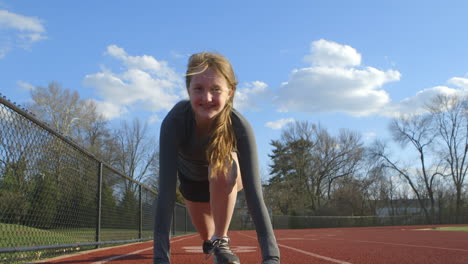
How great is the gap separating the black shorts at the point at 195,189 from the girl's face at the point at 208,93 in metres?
0.99

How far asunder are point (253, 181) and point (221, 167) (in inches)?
14.6

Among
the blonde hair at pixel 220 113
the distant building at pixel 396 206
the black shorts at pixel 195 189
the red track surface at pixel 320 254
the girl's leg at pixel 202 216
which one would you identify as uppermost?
the blonde hair at pixel 220 113

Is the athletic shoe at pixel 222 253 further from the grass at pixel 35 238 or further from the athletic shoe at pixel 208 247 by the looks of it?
the grass at pixel 35 238

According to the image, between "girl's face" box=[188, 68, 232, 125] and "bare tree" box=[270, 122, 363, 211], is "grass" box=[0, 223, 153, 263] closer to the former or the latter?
"girl's face" box=[188, 68, 232, 125]

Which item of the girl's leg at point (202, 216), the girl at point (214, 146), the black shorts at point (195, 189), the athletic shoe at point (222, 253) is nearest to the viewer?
the girl at point (214, 146)

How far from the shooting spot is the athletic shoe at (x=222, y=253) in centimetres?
240

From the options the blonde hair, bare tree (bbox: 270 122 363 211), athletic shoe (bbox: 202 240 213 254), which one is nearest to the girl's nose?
the blonde hair

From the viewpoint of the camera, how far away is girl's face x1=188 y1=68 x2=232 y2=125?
85.5 inches

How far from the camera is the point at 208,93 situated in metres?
2.17

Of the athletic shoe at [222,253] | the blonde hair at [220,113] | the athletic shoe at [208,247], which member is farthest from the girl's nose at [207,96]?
the athletic shoe at [208,247]

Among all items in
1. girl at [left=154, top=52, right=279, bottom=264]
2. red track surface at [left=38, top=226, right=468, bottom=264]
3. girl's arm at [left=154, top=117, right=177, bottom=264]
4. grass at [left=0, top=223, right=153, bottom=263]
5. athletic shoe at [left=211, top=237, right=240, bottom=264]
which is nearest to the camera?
girl's arm at [left=154, top=117, right=177, bottom=264]

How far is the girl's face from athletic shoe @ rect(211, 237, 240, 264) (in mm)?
892

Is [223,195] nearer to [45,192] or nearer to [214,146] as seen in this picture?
[214,146]

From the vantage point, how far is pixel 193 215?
3.40 meters
